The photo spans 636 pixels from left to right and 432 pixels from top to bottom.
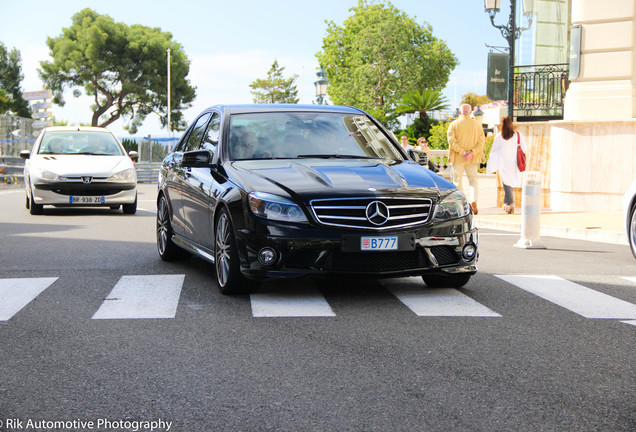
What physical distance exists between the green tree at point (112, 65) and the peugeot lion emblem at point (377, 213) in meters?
77.1

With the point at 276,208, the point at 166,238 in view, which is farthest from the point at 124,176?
the point at 276,208

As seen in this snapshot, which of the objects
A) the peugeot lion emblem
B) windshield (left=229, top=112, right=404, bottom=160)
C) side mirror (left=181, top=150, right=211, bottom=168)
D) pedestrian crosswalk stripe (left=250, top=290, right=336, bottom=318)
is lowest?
pedestrian crosswalk stripe (left=250, top=290, right=336, bottom=318)

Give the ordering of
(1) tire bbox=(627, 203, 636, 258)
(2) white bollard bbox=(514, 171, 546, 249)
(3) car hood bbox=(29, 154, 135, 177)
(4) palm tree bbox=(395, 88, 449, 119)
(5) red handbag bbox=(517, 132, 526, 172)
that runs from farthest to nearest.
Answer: (4) palm tree bbox=(395, 88, 449, 119)
(5) red handbag bbox=(517, 132, 526, 172)
(3) car hood bbox=(29, 154, 135, 177)
(2) white bollard bbox=(514, 171, 546, 249)
(1) tire bbox=(627, 203, 636, 258)

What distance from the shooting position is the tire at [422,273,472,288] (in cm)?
803

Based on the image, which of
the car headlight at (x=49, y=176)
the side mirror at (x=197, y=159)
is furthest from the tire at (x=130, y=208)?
the side mirror at (x=197, y=159)

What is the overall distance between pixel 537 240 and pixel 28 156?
10.7 meters

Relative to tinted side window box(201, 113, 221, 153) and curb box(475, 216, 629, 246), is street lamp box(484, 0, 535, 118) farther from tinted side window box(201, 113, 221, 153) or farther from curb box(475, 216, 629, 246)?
tinted side window box(201, 113, 221, 153)

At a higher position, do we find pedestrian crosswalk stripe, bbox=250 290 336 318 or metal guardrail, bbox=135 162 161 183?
pedestrian crosswalk stripe, bbox=250 290 336 318

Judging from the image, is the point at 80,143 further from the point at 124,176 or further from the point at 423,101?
the point at 423,101

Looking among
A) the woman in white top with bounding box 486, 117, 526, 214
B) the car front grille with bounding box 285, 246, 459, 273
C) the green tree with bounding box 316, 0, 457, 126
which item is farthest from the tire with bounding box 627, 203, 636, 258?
the green tree with bounding box 316, 0, 457, 126

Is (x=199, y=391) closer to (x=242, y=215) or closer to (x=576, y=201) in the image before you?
(x=242, y=215)

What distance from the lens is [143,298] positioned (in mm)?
7555

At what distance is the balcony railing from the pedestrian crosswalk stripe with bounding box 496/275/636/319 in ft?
42.4

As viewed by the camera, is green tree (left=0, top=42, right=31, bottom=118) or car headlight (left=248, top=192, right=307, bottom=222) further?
green tree (left=0, top=42, right=31, bottom=118)
